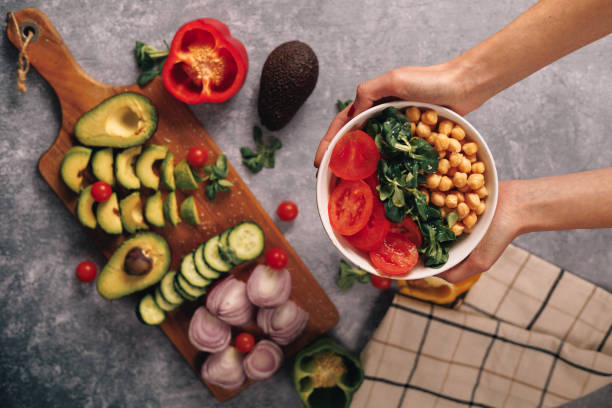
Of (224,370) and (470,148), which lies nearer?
(470,148)

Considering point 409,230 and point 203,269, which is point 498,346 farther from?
point 203,269

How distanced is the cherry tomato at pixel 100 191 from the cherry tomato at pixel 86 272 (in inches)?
12.9

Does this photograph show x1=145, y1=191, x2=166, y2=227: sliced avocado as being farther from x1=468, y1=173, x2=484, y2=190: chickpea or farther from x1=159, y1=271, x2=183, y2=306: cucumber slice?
x1=468, y1=173, x2=484, y2=190: chickpea

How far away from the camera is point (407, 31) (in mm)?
2035

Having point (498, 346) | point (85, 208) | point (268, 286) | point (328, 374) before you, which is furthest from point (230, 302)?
point (498, 346)

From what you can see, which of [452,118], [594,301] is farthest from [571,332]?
[452,118]

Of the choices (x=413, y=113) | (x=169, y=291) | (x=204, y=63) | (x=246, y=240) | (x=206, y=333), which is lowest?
(x=206, y=333)

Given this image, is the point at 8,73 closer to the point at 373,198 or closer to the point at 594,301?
the point at 373,198

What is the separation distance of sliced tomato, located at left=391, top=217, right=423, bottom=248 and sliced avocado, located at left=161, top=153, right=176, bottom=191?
1.01 metres

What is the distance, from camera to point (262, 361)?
1.98 metres

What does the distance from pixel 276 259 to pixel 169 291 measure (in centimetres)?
48

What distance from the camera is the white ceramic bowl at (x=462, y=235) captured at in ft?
4.40

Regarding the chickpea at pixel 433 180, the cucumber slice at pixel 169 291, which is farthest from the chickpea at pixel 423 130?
the cucumber slice at pixel 169 291

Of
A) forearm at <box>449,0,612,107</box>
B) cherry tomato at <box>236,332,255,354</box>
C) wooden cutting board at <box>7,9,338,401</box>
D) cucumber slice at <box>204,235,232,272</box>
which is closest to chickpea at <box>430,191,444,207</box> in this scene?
forearm at <box>449,0,612,107</box>
